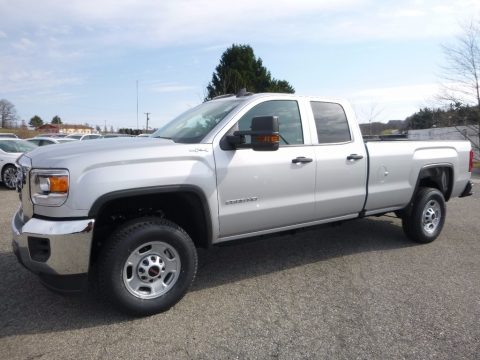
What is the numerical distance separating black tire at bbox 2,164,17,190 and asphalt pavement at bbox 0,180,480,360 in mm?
7689

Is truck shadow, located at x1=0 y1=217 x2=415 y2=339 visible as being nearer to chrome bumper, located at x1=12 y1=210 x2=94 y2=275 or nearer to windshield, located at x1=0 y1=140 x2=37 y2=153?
chrome bumper, located at x1=12 y1=210 x2=94 y2=275

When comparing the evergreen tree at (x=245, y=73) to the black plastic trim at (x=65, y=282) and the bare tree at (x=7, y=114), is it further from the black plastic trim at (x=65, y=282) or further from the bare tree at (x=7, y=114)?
the bare tree at (x=7, y=114)

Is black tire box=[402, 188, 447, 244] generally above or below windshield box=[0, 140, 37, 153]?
below

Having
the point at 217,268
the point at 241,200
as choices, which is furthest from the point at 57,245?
the point at 217,268

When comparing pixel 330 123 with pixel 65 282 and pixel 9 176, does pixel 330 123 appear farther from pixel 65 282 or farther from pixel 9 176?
pixel 9 176

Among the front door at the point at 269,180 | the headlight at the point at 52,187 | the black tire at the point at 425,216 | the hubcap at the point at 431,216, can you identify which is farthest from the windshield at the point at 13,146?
the hubcap at the point at 431,216

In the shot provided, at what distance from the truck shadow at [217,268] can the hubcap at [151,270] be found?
246 millimetres

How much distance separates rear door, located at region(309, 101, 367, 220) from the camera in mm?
4555

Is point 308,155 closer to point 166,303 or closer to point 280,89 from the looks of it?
point 166,303

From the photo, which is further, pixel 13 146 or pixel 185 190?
pixel 13 146

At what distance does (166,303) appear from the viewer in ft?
11.9

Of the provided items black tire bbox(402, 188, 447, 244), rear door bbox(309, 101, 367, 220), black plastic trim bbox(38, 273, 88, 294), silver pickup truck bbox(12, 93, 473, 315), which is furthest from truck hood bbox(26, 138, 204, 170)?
black tire bbox(402, 188, 447, 244)

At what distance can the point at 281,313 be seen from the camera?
364 centimetres

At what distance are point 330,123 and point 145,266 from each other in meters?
2.64
